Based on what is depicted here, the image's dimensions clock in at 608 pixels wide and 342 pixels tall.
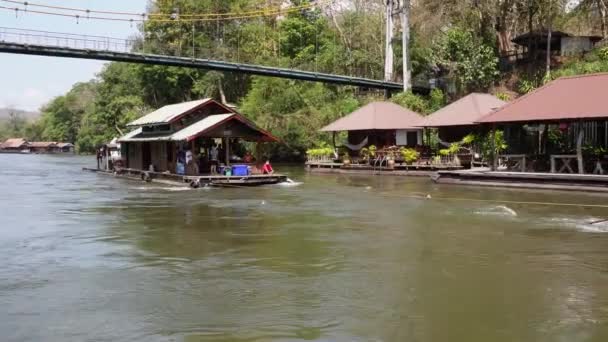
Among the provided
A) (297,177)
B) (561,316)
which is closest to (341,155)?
(297,177)

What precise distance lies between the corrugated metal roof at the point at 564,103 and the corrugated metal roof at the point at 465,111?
5.46m

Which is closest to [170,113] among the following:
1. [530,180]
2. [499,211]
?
[530,180]

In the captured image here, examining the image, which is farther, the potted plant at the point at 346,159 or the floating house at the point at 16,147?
the floating house at the point at 16,147

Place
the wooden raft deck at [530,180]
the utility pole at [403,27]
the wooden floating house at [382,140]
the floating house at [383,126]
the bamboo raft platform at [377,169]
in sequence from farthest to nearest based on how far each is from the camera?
1. the utility pole at [403,27]
2. the floating house at [383,126]
3. the wooden floating house at [382,140]
4. the bamboo raft platform at [377,169]
5. the wooden raft deck at [530,180]

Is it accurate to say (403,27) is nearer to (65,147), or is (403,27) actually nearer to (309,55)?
(309,55)

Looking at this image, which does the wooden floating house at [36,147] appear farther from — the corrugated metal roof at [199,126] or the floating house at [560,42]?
the corrugated metal roof at [199,126]

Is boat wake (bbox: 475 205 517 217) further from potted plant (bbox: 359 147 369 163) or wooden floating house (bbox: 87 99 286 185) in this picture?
potted plant (bbox: 359 147 369 163)

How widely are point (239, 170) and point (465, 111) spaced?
39.8ft

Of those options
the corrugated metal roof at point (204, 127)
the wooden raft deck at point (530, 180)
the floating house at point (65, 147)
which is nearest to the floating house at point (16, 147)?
the floating house at point (65, 147)

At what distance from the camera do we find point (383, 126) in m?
35.2

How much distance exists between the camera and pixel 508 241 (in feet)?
41.3

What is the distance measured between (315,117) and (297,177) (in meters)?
13.5

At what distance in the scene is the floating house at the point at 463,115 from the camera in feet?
103

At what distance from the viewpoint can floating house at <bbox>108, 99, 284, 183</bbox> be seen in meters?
27.1
